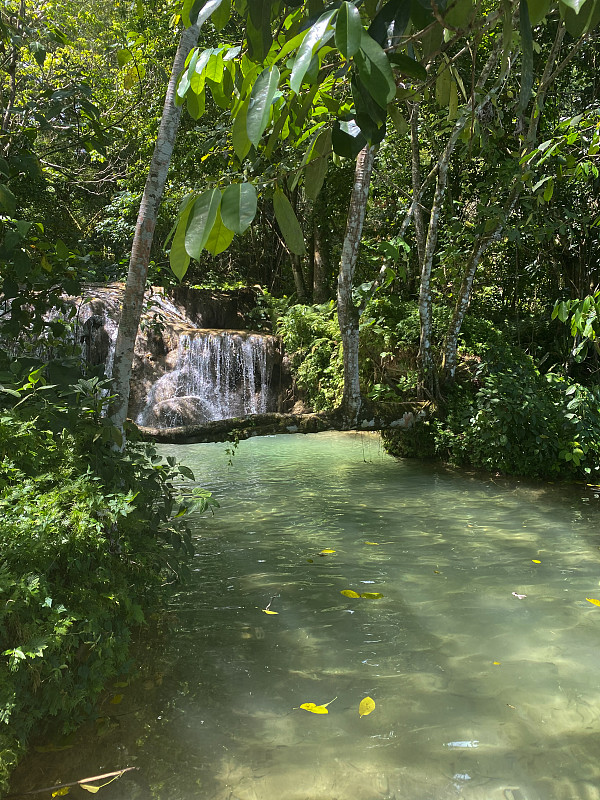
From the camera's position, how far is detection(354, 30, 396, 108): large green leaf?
90cm

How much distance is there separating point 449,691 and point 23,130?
4272 millimetres

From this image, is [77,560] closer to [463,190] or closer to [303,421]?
[303,421]

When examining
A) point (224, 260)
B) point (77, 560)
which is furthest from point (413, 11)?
point (224, 260)

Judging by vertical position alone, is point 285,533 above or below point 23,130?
below

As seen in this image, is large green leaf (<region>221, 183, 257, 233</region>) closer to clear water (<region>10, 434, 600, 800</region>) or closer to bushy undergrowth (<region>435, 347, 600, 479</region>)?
clear water (<region>10, 434, 600, 800</region>)

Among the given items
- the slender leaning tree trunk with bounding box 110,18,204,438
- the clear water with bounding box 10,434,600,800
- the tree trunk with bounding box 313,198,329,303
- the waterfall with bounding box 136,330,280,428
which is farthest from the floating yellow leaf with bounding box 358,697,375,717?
the tree trunk with bounding box 313,198,329,303

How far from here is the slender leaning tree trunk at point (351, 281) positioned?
16.2 feet

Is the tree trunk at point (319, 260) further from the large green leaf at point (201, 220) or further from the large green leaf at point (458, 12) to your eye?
the large green leaf at point (201, 220)

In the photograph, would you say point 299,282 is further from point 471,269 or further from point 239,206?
point 239,206

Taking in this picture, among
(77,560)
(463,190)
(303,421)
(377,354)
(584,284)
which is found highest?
(463,190)

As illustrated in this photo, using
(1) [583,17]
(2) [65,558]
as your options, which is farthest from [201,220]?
(2) [65,558]

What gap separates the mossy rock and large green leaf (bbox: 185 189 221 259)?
7.31m

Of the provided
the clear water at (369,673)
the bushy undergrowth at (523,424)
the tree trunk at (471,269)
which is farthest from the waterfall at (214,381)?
the clear water at (369,673)

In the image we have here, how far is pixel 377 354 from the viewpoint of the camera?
9359mm
